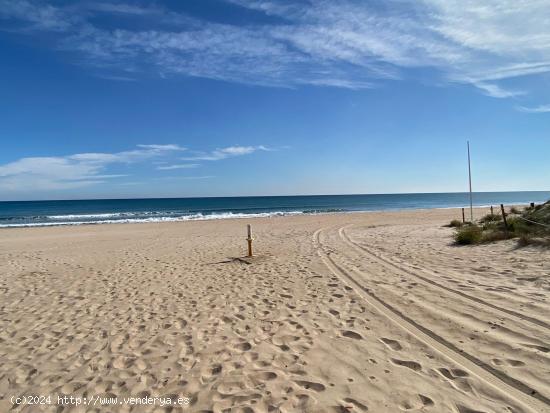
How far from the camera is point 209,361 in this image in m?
4.19

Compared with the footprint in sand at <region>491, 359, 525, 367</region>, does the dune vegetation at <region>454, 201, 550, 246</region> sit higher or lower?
higher

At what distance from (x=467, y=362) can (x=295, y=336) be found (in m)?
2.08

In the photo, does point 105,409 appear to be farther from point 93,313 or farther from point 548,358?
point 548,358

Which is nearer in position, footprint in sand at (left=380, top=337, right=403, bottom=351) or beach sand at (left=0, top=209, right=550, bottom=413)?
beach sand at (left=0, top=209, right=550, bottom=413)

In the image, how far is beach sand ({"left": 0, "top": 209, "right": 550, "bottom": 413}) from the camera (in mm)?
3406

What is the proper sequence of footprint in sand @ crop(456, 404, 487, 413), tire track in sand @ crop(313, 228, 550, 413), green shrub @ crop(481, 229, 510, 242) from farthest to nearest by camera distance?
green shrub @ crop(481, 229, 510, 242) < tire track in sand @ crop(313, 228, 550, 413) < footprint in sand @ crop(456, 404, 487, 413)

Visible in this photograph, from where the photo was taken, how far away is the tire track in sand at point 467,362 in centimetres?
313

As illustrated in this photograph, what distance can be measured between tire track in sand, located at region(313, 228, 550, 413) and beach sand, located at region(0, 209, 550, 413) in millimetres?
16

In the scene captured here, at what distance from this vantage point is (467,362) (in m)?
3.81

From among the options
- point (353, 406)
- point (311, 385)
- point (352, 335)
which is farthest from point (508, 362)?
point (311, 385)

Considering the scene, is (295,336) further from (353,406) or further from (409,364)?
(353,406)

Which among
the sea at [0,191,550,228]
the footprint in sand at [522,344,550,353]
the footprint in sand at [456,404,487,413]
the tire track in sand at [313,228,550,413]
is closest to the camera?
the footprint in sand at [456,404,487,413]

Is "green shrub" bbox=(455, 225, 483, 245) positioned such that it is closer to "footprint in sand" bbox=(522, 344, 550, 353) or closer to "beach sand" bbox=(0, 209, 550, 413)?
"beach sand" bbox=(0, 209, 550, 413)

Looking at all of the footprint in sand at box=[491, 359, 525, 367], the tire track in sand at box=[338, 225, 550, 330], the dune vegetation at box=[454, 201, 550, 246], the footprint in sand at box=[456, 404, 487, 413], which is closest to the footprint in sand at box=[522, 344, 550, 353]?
the footprint in sand at box=[491, 359, 525, 367]
